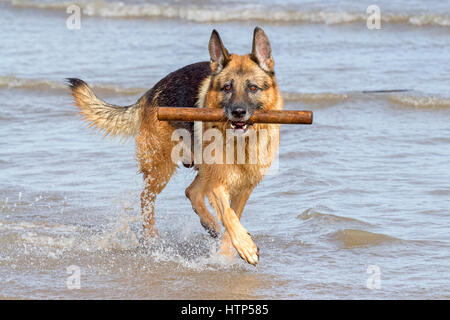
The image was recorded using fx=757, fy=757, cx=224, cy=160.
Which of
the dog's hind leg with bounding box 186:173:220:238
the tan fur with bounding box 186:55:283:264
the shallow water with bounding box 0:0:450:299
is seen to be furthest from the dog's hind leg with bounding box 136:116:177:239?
the tan fur with bounding box 186:55:283:264

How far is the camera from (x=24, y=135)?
8242 millimetres

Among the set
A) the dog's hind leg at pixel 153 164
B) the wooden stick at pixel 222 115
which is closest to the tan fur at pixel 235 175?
the wooden stick at pixel 222 115

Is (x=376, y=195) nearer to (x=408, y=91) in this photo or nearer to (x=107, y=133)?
(x=107, y=133)

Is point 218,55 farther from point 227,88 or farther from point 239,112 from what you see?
point 239,112

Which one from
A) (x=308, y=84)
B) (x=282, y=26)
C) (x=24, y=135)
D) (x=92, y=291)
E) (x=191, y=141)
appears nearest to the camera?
(x=92, y=291)

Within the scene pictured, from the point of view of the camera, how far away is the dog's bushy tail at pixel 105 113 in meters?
6.07

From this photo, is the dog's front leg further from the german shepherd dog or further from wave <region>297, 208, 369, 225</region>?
wave <region>297, 208, 369, 225</region>

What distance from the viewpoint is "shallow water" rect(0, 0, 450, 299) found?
4.72 meters

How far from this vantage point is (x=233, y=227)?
4.86 metres

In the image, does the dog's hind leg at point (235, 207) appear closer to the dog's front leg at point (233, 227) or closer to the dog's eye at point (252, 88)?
the dog's front leg at point (233, 227)

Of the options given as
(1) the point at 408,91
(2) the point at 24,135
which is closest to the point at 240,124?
(2) the point at 24,135

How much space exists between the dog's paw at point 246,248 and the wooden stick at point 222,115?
745 millimetres

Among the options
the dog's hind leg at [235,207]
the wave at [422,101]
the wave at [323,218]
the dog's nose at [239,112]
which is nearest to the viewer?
the dog's nose at [239,112]

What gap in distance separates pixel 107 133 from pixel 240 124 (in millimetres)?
1725
